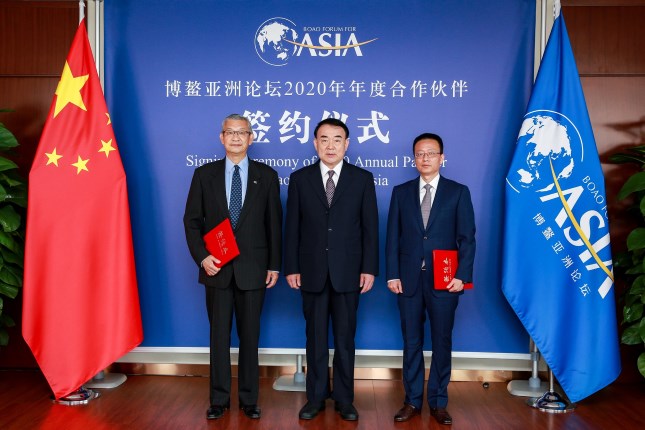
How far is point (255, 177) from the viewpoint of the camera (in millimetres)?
3389

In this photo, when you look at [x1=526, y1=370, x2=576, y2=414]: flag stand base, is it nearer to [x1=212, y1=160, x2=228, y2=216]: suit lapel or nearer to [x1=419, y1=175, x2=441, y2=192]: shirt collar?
[x1=419, y1=175, x2=441, y2=192]: shirt collar

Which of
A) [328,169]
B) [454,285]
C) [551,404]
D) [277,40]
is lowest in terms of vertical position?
[551,404]

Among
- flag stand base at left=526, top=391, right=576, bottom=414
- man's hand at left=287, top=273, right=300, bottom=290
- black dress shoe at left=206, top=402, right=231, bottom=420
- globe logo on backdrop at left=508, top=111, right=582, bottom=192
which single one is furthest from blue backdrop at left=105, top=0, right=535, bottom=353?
black dress shoe at left=206, top=402, right=231, bottom=420

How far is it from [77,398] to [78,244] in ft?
3.11

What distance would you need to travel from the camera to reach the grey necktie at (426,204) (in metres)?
3.35

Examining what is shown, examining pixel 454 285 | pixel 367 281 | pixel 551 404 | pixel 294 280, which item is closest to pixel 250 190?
pixel 294 280

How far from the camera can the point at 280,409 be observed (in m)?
3.48

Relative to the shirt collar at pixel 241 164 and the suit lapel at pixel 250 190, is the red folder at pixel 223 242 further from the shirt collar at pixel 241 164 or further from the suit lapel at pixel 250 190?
the shirt collar at pixel 241 164

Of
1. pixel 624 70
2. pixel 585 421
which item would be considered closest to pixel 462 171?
pixel 624 70

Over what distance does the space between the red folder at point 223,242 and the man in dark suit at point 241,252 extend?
49 mm

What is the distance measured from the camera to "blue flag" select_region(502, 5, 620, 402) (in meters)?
3.51

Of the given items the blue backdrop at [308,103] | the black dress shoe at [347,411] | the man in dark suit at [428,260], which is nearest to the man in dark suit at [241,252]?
the black dress shoe at [347,411]

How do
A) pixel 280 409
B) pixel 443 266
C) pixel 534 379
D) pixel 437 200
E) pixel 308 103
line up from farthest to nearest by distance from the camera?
pixel 308 103 < pixel 534 379 < pixel 280 409 < pixel 437 200 < pixel 443 266

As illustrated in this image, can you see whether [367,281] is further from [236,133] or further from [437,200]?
[236,133]
